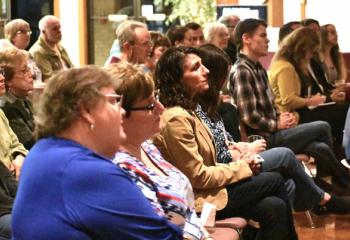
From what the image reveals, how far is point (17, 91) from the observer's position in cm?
397

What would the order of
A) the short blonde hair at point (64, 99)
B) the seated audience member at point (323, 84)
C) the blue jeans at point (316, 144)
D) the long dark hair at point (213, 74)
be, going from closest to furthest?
the short blonde hair at point (64, 99)
the long dark hair at point (213, 74)
the blue jeans at point (316, 144)
the seated audience member at point (323, 84)

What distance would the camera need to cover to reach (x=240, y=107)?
472cm

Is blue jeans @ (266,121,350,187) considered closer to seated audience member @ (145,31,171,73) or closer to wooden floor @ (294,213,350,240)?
wooden floor @ (294,213,350,240)

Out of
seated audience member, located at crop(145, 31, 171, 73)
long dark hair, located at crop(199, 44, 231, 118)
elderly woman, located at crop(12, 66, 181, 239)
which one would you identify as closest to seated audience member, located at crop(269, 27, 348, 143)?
seated audience member, located at crop(145, 31, 171, 73)

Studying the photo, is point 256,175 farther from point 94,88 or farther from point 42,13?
point 42,13

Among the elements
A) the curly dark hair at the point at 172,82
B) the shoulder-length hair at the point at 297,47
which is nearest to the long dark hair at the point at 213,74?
the curly dark hair at the point at 172,82

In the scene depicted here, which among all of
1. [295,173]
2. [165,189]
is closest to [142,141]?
[165,189]

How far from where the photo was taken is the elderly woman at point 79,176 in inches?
66.4

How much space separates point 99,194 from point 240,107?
310 centimetres

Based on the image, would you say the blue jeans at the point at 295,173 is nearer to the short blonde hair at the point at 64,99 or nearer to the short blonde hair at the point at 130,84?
the short blonde hair at the point at 130,84

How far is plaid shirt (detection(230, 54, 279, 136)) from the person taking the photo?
470 cm

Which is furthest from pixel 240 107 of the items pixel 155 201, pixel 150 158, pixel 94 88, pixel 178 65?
pixel 94 88

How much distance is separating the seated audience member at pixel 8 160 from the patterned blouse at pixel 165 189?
0.72 meters

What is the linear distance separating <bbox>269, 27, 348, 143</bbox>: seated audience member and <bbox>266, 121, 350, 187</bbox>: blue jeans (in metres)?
0.34
